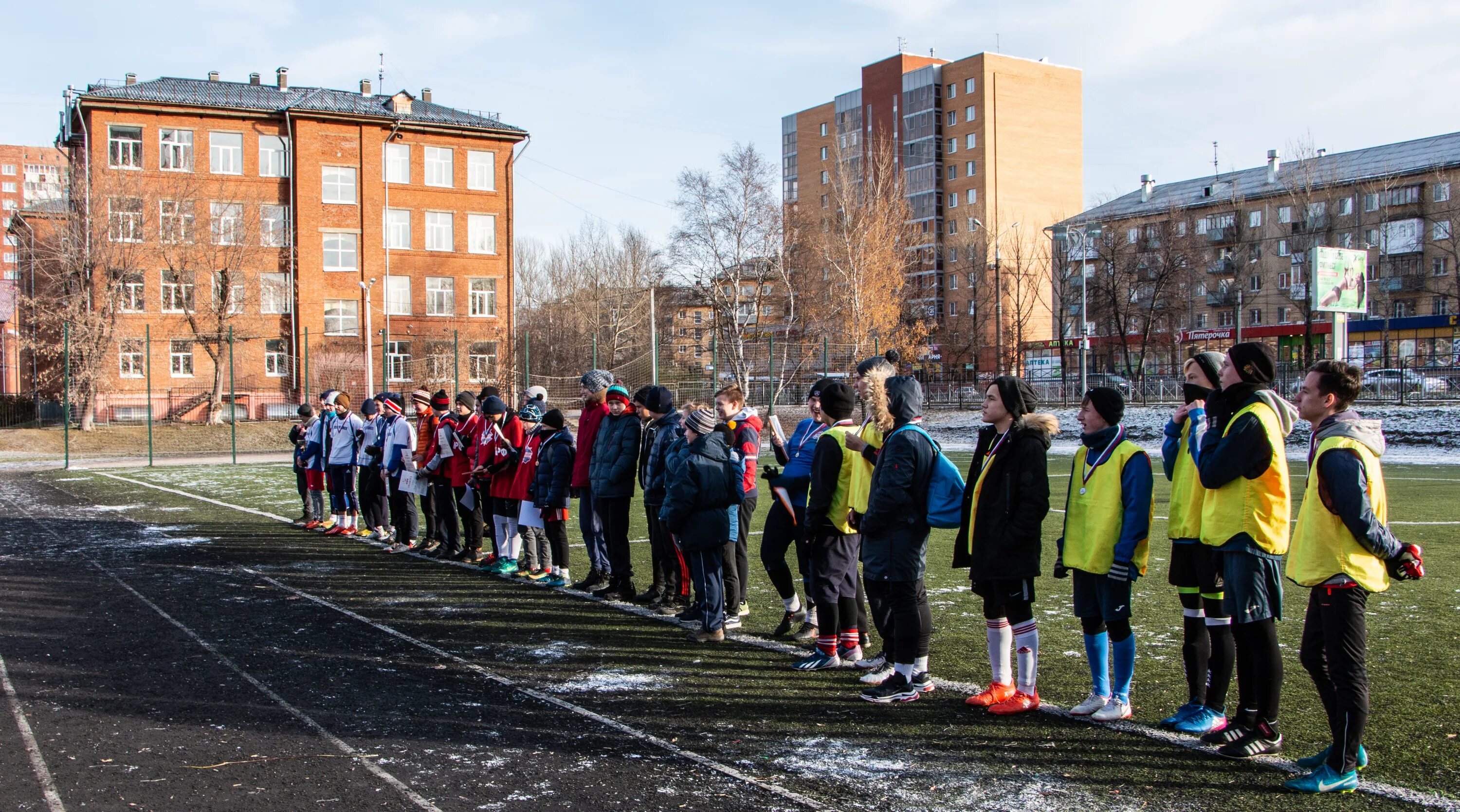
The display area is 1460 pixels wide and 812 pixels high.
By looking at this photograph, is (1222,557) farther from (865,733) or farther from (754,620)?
(754,620)

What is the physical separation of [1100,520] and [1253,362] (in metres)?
1.07

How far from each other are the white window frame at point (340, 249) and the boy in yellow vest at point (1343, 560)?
156 ft

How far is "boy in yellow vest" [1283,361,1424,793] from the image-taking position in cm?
431

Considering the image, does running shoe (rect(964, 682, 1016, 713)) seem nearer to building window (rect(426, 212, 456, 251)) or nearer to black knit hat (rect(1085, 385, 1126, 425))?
black knit hat (rect(1085, 385, 1126, 425))

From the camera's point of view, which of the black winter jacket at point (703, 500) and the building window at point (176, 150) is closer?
the black winter jacket at point (703, 500)

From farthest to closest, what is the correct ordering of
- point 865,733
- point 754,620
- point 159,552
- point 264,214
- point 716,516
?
point 264,214 < point 159,552 < point 754,620 < point 716,516 < point 865,733

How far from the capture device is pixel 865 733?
5.27 m

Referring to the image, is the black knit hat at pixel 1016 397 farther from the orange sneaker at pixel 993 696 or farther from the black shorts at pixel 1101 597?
the orange sneaker at pixel 993 696

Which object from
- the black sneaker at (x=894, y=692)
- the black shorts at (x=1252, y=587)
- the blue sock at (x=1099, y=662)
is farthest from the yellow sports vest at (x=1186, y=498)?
the black sneaker at (x=894, y=692)

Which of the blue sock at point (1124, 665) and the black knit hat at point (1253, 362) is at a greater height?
the black knit hat at point (1253, 362)

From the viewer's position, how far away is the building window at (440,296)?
160 ft

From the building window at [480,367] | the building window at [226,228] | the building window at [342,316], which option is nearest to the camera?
the building window at [480,367]

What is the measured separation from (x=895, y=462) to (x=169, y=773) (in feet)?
12.9

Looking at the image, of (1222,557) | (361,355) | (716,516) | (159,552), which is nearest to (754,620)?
(716,516)
